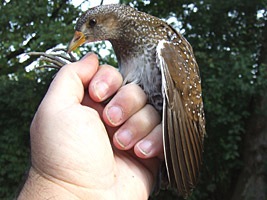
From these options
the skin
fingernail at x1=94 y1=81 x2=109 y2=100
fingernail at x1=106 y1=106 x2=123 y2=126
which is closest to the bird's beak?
the skin

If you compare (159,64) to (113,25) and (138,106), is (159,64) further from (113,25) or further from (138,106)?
(113,25)

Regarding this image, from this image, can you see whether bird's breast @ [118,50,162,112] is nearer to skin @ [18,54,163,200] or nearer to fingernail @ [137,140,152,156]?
skin @ [18,54,163,200]

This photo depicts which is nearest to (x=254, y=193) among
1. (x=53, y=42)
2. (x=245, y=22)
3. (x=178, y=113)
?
(x=245, y=22)

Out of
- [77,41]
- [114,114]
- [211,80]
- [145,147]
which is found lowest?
[211,80]

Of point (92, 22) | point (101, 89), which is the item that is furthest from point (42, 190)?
point (92, 22)

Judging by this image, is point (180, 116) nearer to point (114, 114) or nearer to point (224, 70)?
point (114, 114)

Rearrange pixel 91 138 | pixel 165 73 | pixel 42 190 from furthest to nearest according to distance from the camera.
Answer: pixel 165 73 → pixel 91 138 → pixel 42 190
